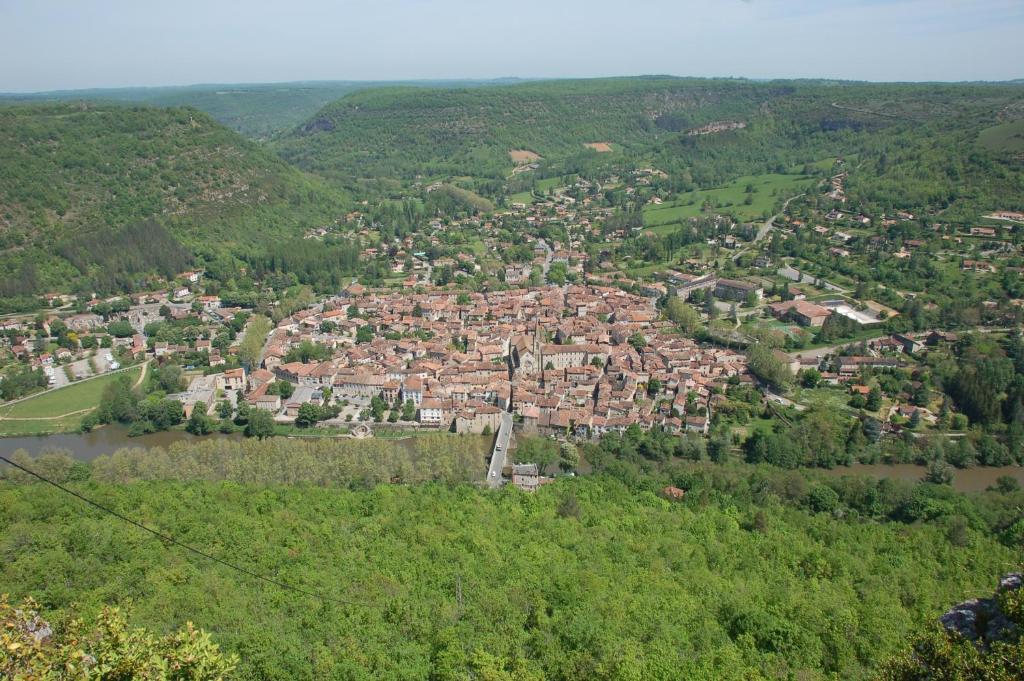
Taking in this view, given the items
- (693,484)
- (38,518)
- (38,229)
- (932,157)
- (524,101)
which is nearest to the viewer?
(38,518)

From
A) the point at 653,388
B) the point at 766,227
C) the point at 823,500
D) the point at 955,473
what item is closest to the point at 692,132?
the point at 766,227

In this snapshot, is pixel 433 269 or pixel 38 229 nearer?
pixel 38 229

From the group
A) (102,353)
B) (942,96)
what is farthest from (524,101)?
(102,353)

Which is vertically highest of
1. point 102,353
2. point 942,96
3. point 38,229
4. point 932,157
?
point 942,96

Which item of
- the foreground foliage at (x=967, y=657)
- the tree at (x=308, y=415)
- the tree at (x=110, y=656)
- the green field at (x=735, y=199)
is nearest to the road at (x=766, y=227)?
the green field at (x=735, y=199)

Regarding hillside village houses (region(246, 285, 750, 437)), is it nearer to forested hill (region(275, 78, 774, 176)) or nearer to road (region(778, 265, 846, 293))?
road (region(778, 265, 846, 293))

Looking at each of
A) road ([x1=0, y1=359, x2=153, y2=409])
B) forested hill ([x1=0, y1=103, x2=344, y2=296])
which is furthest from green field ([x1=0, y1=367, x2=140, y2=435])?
forested hill ([x1=0, y1=103, x2=344, y2=296])

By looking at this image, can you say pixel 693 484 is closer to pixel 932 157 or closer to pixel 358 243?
pixel 358 243
